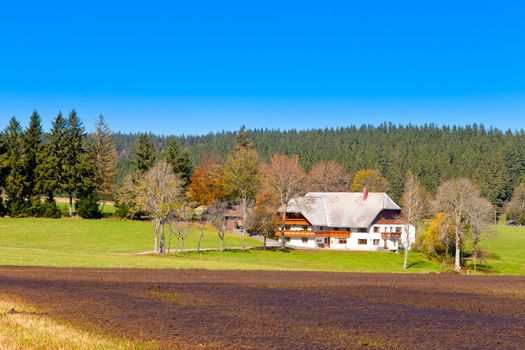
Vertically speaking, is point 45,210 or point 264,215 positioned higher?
point 264,215

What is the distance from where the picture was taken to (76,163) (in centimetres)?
9450

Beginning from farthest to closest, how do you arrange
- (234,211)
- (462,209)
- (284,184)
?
(234,211), (284,184), (462,209)

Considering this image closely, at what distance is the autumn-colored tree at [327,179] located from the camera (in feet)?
413

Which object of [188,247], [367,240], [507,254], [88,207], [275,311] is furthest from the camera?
[88,207]

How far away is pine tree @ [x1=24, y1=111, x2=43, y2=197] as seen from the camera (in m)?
89.0

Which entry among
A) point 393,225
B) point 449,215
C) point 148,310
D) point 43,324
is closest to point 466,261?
point 449,215

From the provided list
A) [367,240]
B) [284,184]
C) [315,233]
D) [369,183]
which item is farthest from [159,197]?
[369,183]

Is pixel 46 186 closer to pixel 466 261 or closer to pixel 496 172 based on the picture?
pixel 466 261

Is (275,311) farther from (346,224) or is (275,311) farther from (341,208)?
(341,208)

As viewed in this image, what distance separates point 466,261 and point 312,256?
749 inches

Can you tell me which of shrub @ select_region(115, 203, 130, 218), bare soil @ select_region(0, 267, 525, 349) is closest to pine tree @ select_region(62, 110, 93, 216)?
shrub @ select_region(115, 203, 130, 218)

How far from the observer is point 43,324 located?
1515cm

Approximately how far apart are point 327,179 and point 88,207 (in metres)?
55.8

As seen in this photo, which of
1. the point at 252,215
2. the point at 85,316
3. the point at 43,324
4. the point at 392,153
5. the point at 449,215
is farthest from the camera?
the point at 392,153
